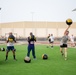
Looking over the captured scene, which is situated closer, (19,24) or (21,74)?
(21,74)

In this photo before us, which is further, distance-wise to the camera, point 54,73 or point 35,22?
point 35,22

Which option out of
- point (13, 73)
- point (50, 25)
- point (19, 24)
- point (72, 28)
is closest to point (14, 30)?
point (19, 24)

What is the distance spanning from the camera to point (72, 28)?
83.0m

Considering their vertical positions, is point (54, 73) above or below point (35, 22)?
below

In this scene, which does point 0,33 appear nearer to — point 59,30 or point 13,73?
point 59,30

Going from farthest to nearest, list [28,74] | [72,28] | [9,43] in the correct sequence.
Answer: [72,28]
[9,43]
[28,74]

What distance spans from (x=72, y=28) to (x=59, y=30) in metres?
4.31

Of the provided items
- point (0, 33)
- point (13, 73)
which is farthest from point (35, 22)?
point (13, 73)

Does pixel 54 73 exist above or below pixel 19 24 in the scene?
below

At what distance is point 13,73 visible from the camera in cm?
1176

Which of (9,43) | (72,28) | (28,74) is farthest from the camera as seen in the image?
(72,28)

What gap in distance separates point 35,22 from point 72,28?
12410mm

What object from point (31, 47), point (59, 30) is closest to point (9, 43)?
point (31, 47)

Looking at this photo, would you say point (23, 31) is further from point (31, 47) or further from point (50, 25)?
point (31, 47)
